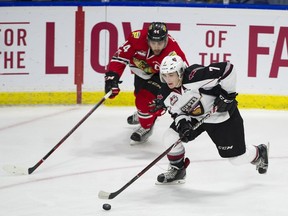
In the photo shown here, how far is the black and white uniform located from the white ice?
29 centimetres

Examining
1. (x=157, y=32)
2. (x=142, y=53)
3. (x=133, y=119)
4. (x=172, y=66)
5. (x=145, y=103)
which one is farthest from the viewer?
(x=133, y=119)

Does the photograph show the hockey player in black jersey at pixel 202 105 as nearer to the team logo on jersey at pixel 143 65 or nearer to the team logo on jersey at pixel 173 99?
the team logo on jersey at pixel 173 99

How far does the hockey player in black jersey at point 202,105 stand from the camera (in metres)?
4.62

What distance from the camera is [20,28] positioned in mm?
7387

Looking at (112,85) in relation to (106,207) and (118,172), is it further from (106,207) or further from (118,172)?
(106,207)

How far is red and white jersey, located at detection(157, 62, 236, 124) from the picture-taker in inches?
183

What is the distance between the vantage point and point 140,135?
6.16m

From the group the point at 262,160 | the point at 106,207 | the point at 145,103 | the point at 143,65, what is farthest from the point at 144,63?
the point at 106,207

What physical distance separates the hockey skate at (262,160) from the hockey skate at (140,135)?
1348 millimetres

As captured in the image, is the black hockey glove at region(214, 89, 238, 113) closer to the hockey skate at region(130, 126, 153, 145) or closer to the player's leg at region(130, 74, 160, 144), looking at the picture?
the player's leg at region(130, 74, 160, 144)

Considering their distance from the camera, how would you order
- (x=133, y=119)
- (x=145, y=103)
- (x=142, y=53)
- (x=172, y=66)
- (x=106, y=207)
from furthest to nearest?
(x=133, y=119), (x=145, y=103), (x=142, y=53), (x=172, y=66), (x=106, y=207)

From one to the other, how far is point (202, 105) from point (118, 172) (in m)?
0.89

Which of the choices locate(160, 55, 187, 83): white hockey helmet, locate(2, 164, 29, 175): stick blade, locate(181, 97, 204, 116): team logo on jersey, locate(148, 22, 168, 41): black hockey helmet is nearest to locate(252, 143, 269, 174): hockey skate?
locate(181, 97, 204, 116): team logo on jersey

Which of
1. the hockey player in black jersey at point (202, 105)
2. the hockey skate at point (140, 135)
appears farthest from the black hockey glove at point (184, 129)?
the hockey skate at point (140, 135)
